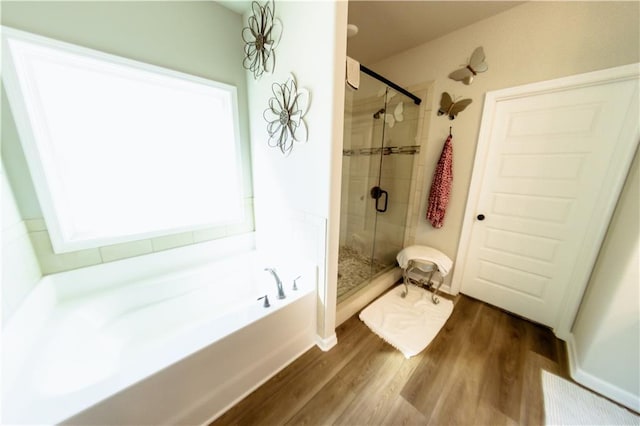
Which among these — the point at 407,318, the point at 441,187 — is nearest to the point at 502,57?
the point at 441,187

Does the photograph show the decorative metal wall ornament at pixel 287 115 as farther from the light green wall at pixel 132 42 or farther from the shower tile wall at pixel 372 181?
the shower tile wall at pixel 372 181

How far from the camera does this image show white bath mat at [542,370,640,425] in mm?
1111

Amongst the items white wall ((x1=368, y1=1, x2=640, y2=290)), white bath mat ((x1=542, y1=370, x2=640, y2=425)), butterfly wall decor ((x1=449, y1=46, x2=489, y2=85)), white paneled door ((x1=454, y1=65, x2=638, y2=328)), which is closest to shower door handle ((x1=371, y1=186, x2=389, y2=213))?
white wall ((x1=368, y1=1, x2=640, y2=290))

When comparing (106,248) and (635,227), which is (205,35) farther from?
(635,227)

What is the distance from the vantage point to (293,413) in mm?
1126

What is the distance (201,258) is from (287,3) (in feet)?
6.11

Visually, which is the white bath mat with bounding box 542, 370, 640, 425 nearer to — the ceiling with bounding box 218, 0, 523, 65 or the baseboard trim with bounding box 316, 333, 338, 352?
the baseboard trim with bounding box 316, 333, 338, 352

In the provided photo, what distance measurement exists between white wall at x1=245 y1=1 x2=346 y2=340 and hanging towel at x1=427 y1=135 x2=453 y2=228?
128 cm

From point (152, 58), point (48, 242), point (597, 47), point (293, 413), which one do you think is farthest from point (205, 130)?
point (597, 47)

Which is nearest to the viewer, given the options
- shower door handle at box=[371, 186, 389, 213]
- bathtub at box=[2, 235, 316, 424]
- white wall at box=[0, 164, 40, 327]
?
bathtub at box=[2, 235, 316, 424]

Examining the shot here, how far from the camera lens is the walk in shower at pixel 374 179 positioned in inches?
79.7

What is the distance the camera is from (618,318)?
1.15 meters

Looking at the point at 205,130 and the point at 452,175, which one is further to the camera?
the point at 452,175

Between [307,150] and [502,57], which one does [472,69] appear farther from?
[307,150]
